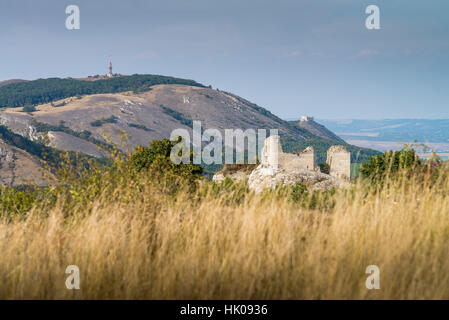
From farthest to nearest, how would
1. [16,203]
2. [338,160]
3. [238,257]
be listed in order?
[338,160], [16,203], [238,257]

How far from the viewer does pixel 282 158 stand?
31.8m

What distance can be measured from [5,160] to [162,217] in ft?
462

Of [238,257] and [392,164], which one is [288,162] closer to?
[392,164]

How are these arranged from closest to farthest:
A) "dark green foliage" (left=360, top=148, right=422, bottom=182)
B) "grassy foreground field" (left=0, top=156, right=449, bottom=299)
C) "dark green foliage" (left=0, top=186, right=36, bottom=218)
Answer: "grassy foreground field" (left=0, top=156, right=449, bottom=299) < "dark green foliage" (left=360, top=148, right=422, bottom=182) < "dark green foliage" (left=0, top=186, right=36, bottom=218)

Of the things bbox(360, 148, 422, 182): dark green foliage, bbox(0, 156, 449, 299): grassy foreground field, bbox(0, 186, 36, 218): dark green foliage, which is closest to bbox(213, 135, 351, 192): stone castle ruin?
bbox(360, 148, 422, 182): dark green foliage

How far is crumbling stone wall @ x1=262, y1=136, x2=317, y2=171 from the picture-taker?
102ft

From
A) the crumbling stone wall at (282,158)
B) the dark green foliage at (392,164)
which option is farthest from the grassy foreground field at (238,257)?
the crumbling stone wall at (282,158)

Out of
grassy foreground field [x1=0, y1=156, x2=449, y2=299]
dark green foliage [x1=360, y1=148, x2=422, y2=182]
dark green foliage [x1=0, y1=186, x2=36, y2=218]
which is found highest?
dark green foliage [x1=360, y1=148, x2=422, y2=182]

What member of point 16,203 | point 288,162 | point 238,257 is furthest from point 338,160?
point 238,257

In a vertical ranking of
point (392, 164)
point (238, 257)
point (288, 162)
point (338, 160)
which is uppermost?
point (392, 164)

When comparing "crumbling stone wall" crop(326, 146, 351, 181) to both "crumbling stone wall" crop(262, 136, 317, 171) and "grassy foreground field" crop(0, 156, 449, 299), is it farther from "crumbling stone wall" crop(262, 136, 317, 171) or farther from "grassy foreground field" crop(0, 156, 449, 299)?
"grassy foreground field" crop(0, 156, 449, 299)

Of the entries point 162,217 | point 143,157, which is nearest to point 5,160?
point 143,157
